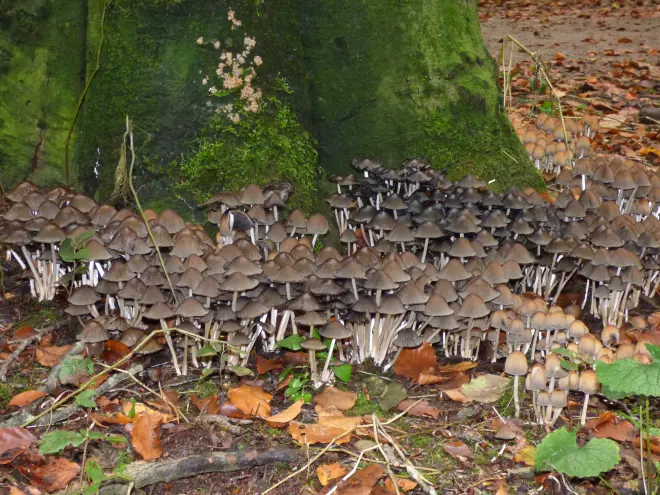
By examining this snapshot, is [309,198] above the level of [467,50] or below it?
below

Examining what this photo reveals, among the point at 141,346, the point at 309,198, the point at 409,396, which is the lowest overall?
the point at 409,396

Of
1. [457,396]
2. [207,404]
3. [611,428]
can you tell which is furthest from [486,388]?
[207,404]

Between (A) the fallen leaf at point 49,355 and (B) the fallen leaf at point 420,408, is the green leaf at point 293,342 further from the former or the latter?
(A) the fallen leaf at point 49,355

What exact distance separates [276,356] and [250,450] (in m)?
0.87

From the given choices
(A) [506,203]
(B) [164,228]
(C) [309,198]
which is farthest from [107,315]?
(A) [506,203]

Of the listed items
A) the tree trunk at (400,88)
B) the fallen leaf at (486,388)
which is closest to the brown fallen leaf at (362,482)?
the fallen leaf at (486,388)

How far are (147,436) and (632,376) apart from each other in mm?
2191

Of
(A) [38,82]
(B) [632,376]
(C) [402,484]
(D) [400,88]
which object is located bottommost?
(C) [402,484]

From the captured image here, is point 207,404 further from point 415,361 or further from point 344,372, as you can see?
point 415,361

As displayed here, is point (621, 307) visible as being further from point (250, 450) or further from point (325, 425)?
point (250, 450)

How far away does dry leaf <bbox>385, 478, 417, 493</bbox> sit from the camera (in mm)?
3037

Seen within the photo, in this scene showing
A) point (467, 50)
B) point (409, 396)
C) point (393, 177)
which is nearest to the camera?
point (409, 396)

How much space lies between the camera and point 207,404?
346 cm

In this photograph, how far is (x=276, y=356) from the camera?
394 centimetres
